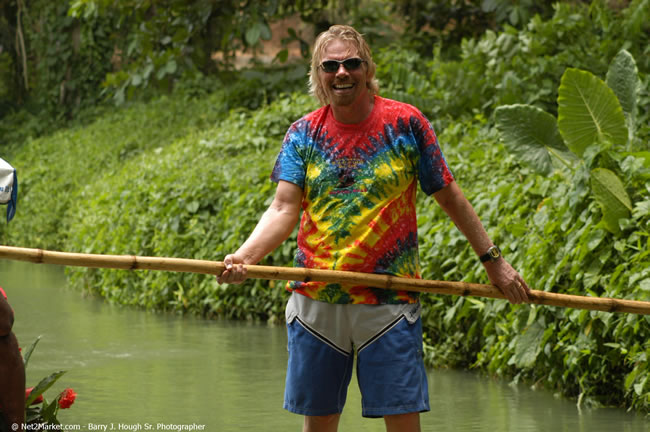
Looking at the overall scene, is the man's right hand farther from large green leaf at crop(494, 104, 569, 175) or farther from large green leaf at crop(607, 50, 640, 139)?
large green leaf at crop(607, 50, 640, 139)

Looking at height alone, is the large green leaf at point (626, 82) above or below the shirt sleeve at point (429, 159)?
above

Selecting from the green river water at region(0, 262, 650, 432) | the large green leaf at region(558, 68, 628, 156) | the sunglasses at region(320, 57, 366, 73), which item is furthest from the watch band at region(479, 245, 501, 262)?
the large green leaf at region(558, 68, 628, 156)

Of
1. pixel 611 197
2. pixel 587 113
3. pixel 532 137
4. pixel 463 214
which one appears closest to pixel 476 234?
pixel 463 214

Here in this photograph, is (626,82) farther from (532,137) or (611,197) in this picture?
(611,197)

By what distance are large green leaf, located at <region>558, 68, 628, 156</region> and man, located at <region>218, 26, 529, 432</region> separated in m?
3.44

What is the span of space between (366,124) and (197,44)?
12190 mm

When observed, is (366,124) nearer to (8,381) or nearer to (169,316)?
(8,381)

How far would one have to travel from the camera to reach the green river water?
5673mm

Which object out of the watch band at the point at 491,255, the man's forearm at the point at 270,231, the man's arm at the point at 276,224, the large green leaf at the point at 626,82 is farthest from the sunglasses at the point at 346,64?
the large green leaf at the point at 626,82

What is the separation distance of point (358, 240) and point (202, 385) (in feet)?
11.7

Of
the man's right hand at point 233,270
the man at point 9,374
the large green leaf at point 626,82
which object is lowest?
the man at point 9,374

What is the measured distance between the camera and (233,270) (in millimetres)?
3576

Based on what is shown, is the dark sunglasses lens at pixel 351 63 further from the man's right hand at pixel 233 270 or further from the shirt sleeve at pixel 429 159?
the man's right hand at pixel 233 270

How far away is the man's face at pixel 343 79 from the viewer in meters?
3.54
